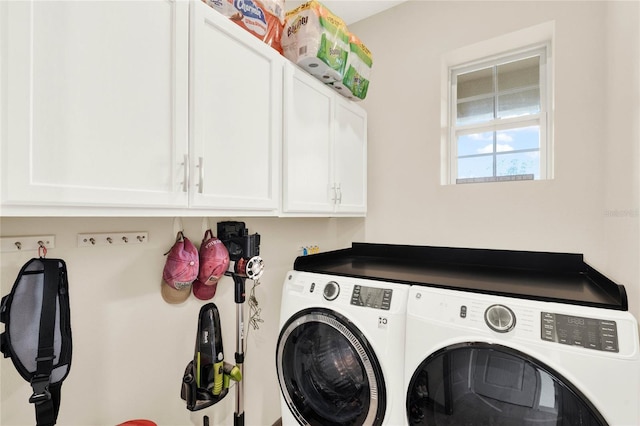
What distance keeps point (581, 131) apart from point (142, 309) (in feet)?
7.78

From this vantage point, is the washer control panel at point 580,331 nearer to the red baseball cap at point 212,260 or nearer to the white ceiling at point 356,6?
the red baseball cap at point 212,260

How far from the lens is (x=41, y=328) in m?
0.87

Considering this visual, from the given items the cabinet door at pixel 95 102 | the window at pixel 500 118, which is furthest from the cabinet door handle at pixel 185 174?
the window at pixel 500 118

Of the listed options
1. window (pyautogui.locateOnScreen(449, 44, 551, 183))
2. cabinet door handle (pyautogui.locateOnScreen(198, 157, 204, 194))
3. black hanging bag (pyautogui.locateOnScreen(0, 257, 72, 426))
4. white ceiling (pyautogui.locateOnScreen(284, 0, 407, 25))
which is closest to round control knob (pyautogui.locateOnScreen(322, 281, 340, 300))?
cabinet door handle (pyautogui.locateOnScreen(198, 157, 204, 194))

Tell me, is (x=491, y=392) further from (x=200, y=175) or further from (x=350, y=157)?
(x=350, y=157)

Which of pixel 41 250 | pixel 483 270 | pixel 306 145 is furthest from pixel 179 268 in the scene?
pixel 483 270

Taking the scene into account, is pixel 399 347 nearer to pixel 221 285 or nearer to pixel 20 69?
pixel 221 285

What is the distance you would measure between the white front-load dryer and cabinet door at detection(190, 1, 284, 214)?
534 mm

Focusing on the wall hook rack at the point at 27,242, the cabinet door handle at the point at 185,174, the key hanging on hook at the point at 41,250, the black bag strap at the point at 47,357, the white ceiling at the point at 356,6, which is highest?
the white ceiling at the point at 356,6

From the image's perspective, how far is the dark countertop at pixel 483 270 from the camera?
121 cm

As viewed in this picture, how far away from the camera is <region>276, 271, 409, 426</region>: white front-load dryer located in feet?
4.29

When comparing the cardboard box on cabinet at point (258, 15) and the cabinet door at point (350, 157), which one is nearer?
the cardboard box on cabinet at point (258, 15)

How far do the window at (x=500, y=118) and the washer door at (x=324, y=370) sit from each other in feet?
4.64

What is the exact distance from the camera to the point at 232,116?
3.83 feet
